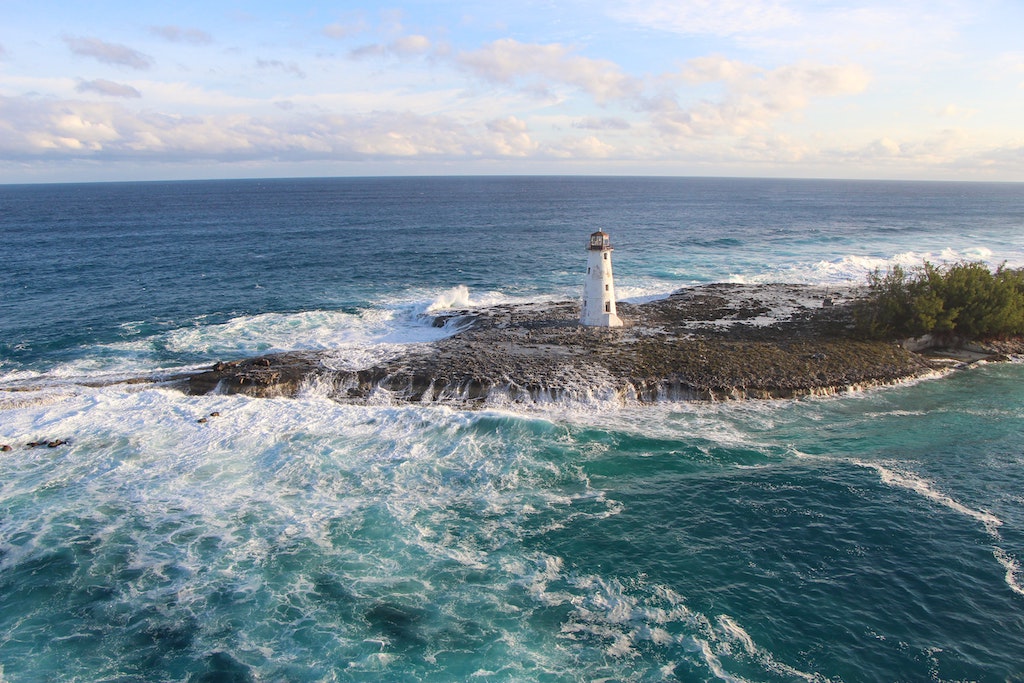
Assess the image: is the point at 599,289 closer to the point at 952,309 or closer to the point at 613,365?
the point at 613,365

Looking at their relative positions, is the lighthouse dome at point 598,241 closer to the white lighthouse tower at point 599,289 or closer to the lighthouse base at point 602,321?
the white lighthouse tower at point 599,289

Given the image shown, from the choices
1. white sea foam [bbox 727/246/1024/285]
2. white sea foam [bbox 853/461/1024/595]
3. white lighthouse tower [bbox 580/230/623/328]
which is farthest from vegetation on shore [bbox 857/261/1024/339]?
white sea foam [bbox 727/246/1024/285]

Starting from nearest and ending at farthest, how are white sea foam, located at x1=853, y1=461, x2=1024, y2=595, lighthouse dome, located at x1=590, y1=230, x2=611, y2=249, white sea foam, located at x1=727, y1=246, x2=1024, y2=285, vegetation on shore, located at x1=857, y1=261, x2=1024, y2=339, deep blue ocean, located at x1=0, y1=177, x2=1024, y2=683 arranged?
deep blue ocean, located at x1=0, y1=177, x2=1024, y2=683
white sea foam, located at x1=853, y1=461, x2=1024, y2=595
vegetation on shore, located at x1=857, y1=261, x2=1024, y2=339
lighthouse dome, located at x1=590, y1=230, x2=611, y2=249
white sea foam, located at x1=727, y1=246, x2=1024, y2=285

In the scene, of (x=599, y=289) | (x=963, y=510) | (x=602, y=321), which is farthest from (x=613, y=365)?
(x=963, y=510)

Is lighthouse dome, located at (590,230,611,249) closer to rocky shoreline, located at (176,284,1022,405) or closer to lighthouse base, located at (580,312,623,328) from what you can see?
lighthouse base, located at (580,312,623,328)

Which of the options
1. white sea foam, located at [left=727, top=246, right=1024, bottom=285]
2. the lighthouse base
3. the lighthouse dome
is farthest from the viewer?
white sea foam, located at [left=727, top=246, right=1024, bottom=285]

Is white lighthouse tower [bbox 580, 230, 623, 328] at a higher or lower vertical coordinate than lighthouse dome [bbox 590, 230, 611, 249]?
lower
